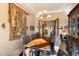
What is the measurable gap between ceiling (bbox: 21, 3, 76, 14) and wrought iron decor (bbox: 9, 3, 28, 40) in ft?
0.46

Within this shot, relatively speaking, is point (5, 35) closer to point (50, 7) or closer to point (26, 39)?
point (26, 39)

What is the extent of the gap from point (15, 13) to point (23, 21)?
19 centimetres

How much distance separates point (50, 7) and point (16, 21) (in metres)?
0.60

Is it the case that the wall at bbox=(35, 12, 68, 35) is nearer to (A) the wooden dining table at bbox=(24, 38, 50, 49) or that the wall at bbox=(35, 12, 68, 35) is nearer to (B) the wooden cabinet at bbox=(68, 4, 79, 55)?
(B) the wooden cabinet at bbox=(68, 4, 79, 55)

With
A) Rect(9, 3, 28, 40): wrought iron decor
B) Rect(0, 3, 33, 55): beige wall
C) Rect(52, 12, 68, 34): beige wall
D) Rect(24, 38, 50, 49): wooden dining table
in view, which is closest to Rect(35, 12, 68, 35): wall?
Rect(52, 12, 68, 34): beige wall

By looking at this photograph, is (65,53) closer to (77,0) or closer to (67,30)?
(67,30)

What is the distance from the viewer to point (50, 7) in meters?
2.08

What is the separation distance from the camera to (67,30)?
2.07 metres

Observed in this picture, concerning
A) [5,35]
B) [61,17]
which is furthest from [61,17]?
[5,35]

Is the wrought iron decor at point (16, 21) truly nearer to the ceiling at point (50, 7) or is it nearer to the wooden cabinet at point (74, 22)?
the ceiling at point (50, 7)

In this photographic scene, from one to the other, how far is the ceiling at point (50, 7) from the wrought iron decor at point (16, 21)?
14 centimetres

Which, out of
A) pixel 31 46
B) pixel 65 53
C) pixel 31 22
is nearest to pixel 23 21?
pixel 31 22

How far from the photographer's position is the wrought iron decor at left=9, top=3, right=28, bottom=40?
2027 mm

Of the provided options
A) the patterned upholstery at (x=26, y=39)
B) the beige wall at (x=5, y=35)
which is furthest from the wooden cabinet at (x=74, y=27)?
the beige wall at (x=5, y=35)
